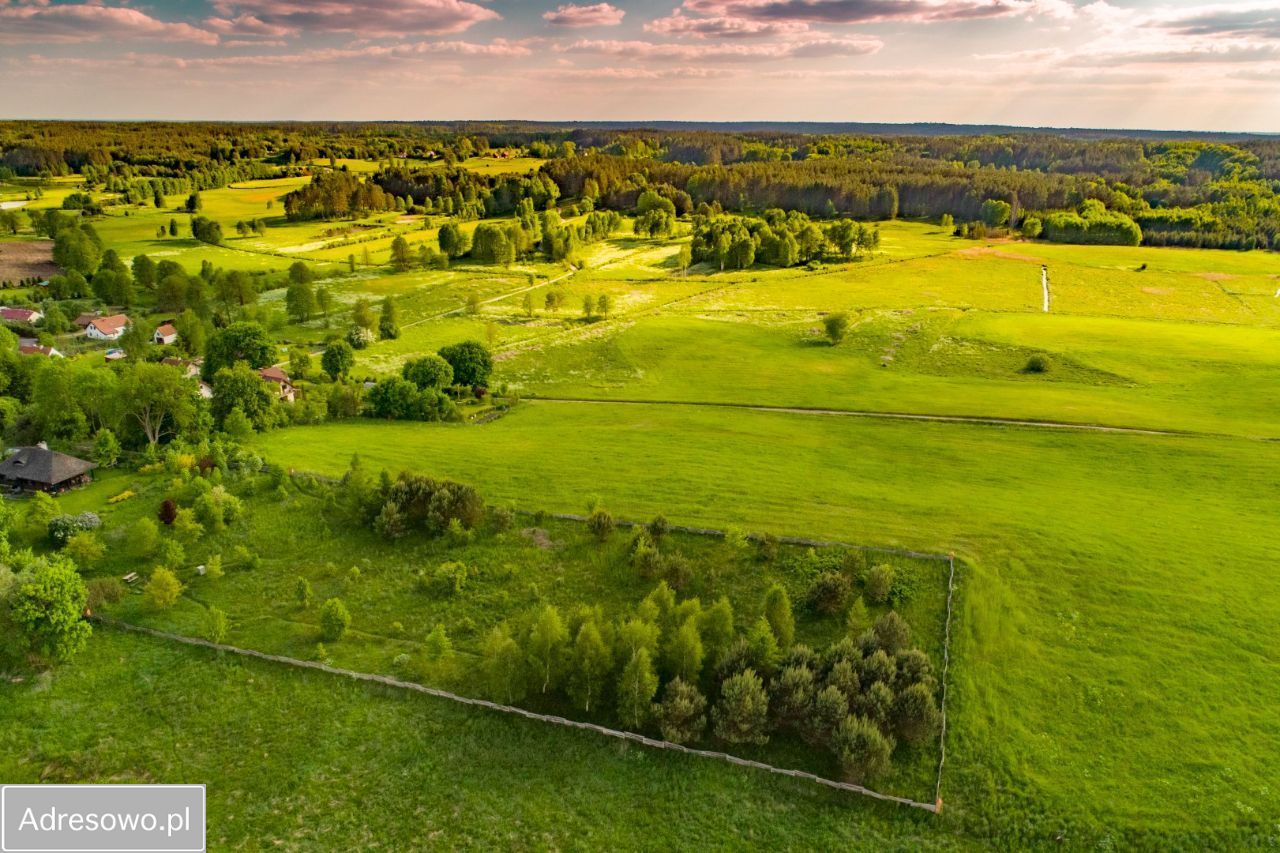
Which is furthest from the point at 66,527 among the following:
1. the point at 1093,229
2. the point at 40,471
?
the point at 1093,229

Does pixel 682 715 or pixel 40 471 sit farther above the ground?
pixel 40 471

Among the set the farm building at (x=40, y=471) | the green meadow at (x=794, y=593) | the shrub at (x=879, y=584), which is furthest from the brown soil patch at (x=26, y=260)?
the shrub at (x=879, y=584)

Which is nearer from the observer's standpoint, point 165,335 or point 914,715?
point 914,715

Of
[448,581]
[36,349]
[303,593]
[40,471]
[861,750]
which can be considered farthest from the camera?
[36,349]

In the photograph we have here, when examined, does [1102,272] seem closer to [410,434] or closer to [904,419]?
[904,419]

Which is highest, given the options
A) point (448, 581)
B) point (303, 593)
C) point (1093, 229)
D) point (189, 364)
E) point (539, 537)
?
point (1093, 229)

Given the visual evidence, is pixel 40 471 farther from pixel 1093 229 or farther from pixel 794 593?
pixel 1093 229

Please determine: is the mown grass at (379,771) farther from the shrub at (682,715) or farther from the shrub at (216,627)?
the shrub at (216,627)

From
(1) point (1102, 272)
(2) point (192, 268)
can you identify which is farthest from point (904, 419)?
(2) point (192, 268)
